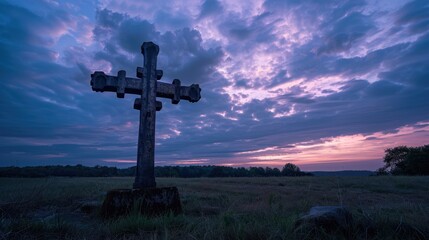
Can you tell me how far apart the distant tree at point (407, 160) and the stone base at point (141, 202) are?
167 ft

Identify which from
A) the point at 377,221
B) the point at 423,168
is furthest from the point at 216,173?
the point at 377,221

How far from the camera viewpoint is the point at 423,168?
1750 inches

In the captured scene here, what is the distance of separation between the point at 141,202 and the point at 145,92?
9.61 ft

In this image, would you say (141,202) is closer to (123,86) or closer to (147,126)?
(147,126)

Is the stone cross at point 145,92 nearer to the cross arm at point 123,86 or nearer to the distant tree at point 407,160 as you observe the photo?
the cross arm at point 123,86

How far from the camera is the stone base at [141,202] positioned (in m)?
5.54

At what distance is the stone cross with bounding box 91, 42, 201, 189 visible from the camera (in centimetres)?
675

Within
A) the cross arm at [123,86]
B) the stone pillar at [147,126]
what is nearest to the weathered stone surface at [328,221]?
the stone pillar at [147,126]

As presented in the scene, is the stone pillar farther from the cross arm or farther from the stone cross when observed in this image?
the cross arm

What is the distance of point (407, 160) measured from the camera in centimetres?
4716

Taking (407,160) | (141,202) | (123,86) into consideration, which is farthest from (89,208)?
(407,160)

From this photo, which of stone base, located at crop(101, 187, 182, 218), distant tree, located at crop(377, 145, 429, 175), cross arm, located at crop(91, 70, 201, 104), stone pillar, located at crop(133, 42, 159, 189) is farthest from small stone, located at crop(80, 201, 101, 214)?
distant tree, located at crop(377, 145, 429, 175)

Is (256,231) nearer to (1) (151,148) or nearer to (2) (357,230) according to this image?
(2) (357,230)

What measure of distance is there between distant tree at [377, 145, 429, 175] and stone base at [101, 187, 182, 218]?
167 feet
